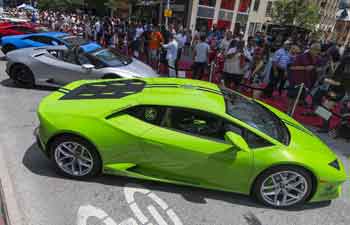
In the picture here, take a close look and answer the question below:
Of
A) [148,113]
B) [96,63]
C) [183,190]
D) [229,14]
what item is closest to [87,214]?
[183,190]

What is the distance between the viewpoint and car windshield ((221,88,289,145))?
125 inches

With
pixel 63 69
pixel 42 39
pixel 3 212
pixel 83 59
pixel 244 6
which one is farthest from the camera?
pixel 244 6

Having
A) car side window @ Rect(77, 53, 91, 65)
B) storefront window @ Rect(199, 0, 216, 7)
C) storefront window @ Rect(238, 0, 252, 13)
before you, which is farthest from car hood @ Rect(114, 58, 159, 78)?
storefront window @ Rect(238, 0, 252, 13)

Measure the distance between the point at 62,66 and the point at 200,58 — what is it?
3971 millimetres

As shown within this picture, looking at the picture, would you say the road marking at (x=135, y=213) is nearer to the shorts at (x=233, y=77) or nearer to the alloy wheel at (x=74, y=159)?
the alloy wheel at (x=74, y=159)

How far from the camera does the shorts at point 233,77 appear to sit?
7.42m

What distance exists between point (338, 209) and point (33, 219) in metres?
3.61

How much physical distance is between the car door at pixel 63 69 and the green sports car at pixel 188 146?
10.7 feet

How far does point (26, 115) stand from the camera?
5.30m

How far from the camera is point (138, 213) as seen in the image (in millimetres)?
3012

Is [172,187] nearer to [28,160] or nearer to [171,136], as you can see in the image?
[171,136]

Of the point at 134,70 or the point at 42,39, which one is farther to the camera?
the point at 42,39

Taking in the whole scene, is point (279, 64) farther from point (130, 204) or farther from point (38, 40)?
point (38, 40)

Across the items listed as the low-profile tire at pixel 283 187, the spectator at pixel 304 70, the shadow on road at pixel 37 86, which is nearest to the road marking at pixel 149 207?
the low-profile tire at pixel 283 187
